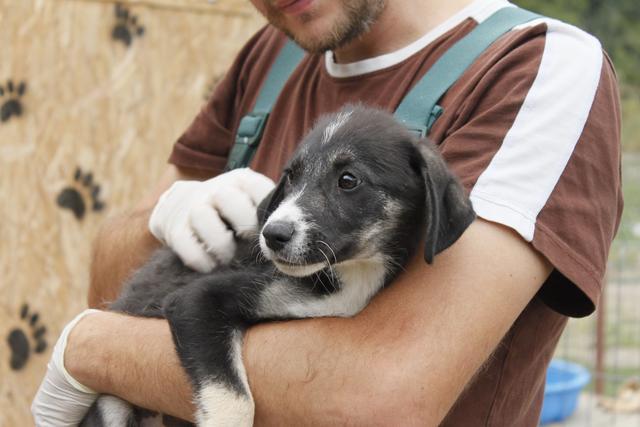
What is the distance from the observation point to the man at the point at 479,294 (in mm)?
2162

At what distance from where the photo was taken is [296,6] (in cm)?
290

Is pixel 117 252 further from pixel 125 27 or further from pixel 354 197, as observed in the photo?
pixel 125 27

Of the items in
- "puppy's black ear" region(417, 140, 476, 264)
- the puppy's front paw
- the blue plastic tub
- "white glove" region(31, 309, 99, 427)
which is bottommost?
the blue plastic tub

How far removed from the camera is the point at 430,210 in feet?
7.27

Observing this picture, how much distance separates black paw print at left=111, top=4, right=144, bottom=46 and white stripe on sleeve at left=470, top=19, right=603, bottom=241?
9.50 feet

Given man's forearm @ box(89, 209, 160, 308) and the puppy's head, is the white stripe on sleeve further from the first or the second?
man's forearm @ box(89, 209, 160, 308)

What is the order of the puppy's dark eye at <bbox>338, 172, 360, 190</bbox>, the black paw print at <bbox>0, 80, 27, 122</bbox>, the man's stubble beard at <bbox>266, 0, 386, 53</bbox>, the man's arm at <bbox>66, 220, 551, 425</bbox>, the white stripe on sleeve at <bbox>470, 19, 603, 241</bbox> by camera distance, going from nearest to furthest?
the man's arm at <bbox>66, 220, 551, 425</bbox> < the white stripe on sleeve at <bbox>470, 19, 603, 241</bbox> < the puppy's dark eye at <bbox>338, 172, 360, 190</bbox> < the man's stubble beard at <bbox>266, 0, 386, 53</bbox> < the black paw print at <bbox>0, 80, 27, 122</bbox>

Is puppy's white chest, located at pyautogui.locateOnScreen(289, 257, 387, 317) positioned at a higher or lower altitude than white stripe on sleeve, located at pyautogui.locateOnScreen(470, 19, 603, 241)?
lower

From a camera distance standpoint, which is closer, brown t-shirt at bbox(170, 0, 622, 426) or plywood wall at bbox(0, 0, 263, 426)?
brown t-shirt at bbox(170, 0, 622, 426)

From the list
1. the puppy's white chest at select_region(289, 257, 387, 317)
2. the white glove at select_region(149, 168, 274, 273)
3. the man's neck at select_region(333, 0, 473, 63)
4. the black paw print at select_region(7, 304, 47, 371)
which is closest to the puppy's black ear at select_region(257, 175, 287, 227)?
the white glove at select_region(149, 168, 274, 273)

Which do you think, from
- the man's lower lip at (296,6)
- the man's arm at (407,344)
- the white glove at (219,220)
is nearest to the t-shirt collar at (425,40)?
the man's lower lip at (296,6)

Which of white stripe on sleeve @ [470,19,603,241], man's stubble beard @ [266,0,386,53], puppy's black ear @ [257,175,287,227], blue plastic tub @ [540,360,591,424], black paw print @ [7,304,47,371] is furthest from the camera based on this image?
blue plastic tub @ [540,360,591,424]

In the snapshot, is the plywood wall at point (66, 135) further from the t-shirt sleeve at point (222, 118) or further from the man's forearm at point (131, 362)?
the man's forearm at point (131, 362)

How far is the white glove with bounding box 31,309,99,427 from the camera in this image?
275 centimetres
